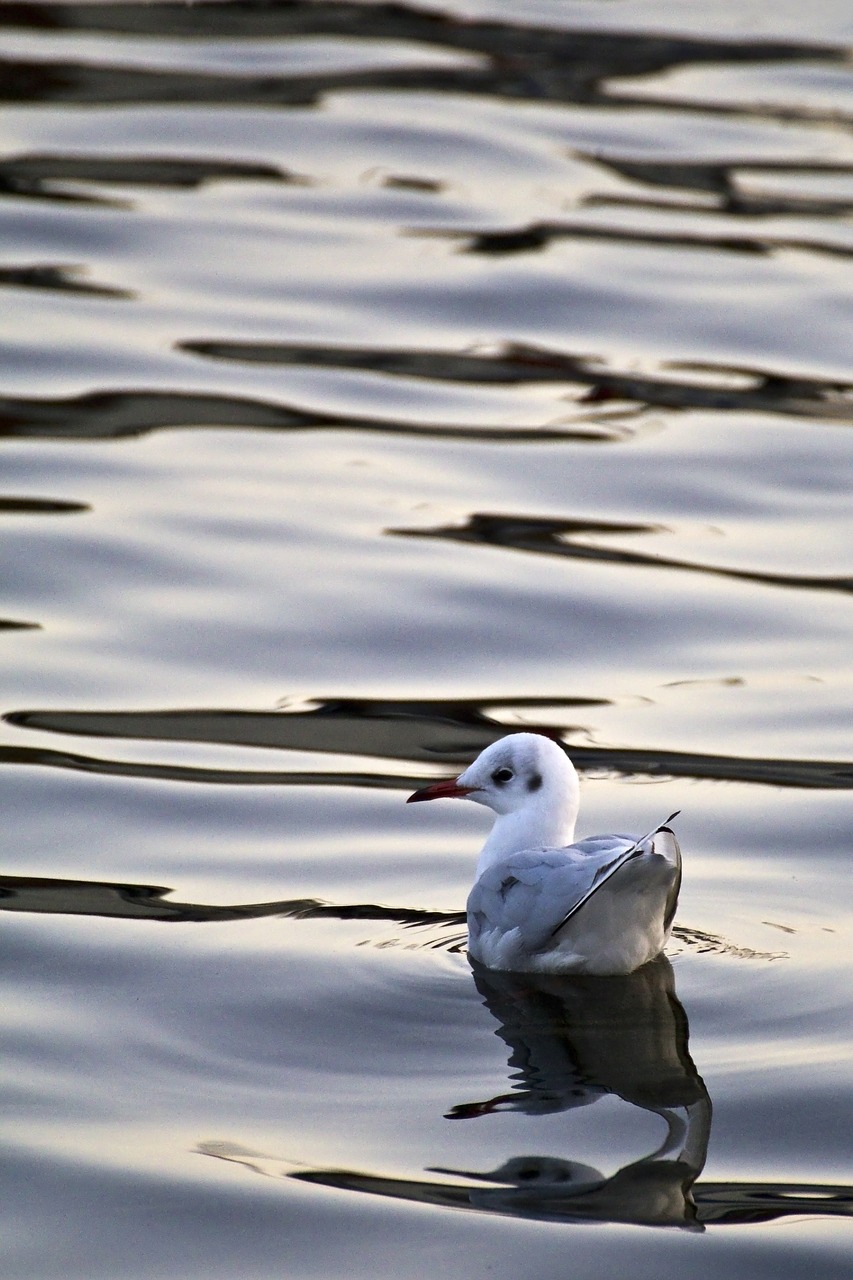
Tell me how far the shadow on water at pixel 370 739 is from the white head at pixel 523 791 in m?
0.92

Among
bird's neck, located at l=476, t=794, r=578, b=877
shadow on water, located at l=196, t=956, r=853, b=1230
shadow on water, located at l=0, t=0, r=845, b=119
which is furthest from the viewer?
shadow on water, located at l=0, t=0, r=845, b=119

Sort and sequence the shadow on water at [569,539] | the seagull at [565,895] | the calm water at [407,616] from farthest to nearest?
the shadow on water at [569,539] < the seagull at [565,895] < the calm water at [407,616]

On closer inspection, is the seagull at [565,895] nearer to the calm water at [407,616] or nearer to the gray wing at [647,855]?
the gray wing at [647,855]

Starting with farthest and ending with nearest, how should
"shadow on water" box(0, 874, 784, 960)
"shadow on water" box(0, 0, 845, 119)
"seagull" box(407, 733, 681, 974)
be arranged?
1. "shadow on water" box(0, 0, 845, 119)
2. "shadow on water" box(0, 874, 784, 960)
3. "seagull" box(407, 733, 681, 974)

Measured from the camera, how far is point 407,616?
8.80 metres

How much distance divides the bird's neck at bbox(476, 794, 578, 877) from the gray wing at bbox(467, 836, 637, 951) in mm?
252

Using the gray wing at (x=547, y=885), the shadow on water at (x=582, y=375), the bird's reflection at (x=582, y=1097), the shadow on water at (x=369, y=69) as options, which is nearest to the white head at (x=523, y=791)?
the gray wing at (x=547, y=885)

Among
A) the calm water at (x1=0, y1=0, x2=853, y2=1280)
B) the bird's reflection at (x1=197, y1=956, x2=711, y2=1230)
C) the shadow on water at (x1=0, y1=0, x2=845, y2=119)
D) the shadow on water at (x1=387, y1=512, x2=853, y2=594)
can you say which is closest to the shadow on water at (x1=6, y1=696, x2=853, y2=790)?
the calm water at (x1=0, y1=0, x2=853, y2=1280)

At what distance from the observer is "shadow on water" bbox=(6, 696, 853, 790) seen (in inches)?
286

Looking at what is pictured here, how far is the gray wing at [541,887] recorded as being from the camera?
18.6 feet

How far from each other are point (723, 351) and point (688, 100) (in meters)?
5.27

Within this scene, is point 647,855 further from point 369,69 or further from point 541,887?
point 369,69

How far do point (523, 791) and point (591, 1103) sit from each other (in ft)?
4.51

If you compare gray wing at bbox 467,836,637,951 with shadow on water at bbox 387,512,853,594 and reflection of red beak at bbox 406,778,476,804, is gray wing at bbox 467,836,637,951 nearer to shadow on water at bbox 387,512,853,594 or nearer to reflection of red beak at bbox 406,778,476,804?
reflection of red beak at bbox 406,778,476,804
